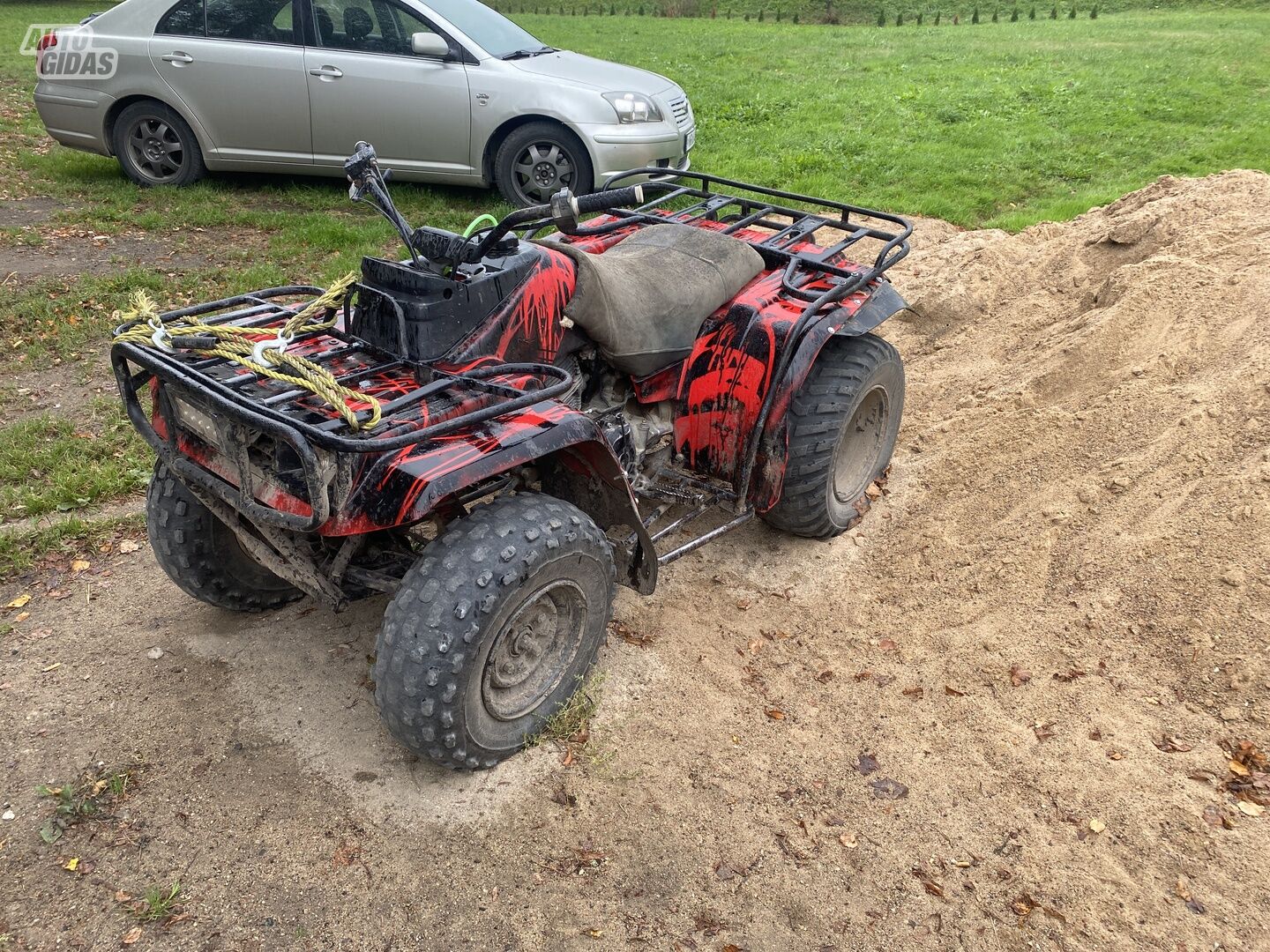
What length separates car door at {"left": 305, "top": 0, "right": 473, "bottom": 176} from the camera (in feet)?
26.3

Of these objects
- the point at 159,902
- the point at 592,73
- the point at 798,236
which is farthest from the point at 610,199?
the point at 592,73

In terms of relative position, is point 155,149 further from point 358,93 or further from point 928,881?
point 928,881

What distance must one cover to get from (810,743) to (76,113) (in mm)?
8416

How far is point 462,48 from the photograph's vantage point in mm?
8062

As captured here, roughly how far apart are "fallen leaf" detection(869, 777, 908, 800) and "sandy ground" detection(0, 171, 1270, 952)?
1 cm

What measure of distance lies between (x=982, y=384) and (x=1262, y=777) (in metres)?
2.79

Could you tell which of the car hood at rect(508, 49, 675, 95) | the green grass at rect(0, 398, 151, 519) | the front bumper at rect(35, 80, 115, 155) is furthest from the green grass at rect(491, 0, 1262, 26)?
the green grass at rect(0, 398, 151, 519)

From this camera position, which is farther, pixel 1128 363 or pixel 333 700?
pixel 1128 363

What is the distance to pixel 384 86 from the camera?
→ 8016 millimetres

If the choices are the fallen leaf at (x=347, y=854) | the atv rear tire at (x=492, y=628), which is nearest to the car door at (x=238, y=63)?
the atv rear tire at (x=492, y=628)

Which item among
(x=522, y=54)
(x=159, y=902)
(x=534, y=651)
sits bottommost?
(x=159, y=902)

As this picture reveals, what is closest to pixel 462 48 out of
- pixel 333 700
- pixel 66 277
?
pixel 66 277

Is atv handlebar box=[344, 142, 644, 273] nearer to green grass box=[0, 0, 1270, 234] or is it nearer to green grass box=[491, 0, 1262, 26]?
green grass box=[0, 0, 1270, 234]

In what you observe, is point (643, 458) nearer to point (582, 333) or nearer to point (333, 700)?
point (582, 333)
